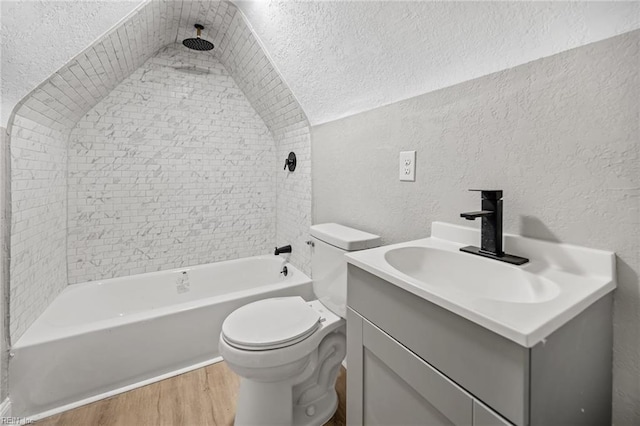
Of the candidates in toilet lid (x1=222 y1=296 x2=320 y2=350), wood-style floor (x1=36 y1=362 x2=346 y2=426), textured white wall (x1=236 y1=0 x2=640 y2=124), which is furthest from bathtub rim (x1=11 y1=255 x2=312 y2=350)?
textured white wall (x1=236 y1=0 x2=640 y2=124)

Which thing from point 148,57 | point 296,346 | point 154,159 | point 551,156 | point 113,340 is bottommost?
point 113,340

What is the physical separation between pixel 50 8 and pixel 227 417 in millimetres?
2035

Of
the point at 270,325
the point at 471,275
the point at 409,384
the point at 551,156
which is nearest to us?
the point at 409,384

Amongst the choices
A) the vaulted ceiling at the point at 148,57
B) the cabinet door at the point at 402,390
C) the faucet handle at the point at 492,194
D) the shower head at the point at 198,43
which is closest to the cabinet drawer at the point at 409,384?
the cabinet door at the point at 402,390

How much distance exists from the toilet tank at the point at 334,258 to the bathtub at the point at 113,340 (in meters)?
0.60

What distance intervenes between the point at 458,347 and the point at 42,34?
6.49 feet

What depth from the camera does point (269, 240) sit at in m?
3.06

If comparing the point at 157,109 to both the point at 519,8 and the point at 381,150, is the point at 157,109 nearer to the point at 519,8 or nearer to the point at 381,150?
the point at 381,150

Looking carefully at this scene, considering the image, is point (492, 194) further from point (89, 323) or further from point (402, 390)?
point (89, 323)

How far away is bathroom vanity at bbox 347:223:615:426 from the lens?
0.56 metres

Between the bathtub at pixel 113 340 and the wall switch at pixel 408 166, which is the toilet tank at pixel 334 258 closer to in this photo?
the wall switch at pixel 408 166

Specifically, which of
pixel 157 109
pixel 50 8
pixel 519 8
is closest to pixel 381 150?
pixel 519 8

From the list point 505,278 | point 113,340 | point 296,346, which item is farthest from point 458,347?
point 113,340

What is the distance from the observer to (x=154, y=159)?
8.20 ft
